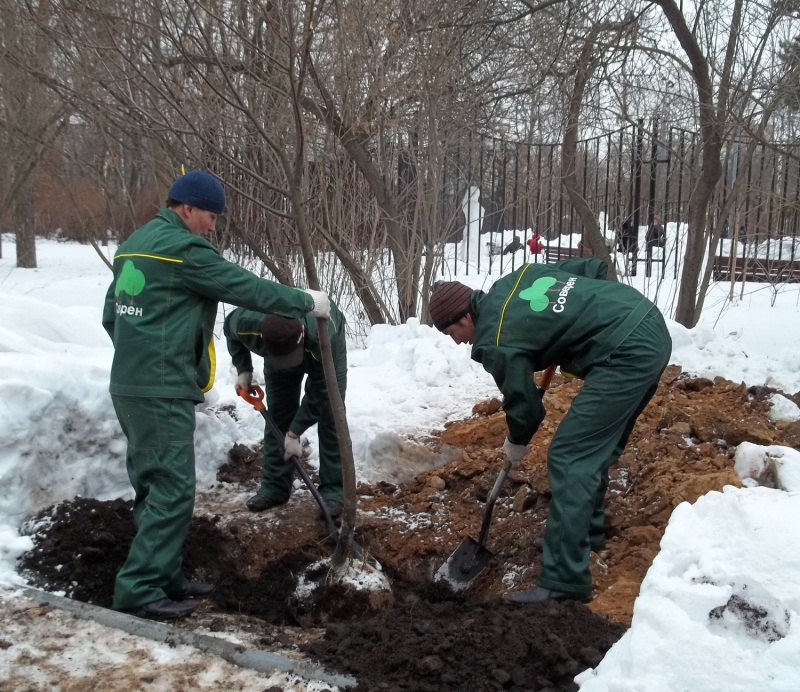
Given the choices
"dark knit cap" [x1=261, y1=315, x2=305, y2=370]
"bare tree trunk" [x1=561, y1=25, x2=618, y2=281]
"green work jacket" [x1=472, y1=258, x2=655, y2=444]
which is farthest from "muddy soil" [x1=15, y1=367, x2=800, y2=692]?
"bare tree trunk" [x1=561, y1=25, x2=618, y2=281]

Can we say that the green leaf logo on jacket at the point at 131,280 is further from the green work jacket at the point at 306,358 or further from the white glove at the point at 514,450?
the white glove at the point at 514,450

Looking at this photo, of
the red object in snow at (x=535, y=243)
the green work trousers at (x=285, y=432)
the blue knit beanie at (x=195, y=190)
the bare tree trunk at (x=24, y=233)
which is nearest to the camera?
the blue knit beanie at (x=195, y=190)

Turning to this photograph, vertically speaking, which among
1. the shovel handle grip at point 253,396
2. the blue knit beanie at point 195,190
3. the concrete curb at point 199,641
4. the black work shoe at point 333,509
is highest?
→ the blue knit beanie at point 195,190

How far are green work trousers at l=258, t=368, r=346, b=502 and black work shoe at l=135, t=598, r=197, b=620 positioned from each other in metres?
1.37

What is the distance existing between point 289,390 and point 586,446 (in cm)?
208

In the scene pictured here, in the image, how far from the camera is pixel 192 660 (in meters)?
2.85

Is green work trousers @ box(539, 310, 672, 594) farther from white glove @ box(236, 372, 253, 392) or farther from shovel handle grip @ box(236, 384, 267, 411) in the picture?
white glove @ box(236, 372, 253, 392)

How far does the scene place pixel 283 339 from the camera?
4.17m

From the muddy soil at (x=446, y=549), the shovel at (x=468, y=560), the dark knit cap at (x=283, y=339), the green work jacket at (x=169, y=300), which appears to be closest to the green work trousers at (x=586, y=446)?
the muddy soil at (x=446, y=549)

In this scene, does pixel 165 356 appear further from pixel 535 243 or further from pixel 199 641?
pixel 535 243

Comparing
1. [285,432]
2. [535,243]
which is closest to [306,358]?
[285,432]

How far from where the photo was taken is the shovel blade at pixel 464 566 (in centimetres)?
407

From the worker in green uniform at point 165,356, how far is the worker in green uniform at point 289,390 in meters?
0.74

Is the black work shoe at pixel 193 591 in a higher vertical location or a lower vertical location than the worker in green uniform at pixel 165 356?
lower
